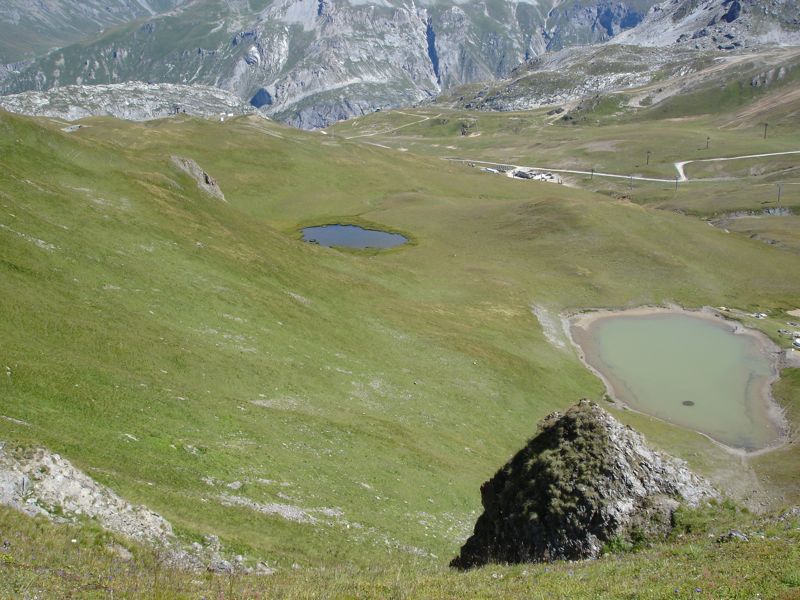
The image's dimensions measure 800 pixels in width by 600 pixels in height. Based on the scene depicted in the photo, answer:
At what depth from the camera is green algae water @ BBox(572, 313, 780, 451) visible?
64062mm

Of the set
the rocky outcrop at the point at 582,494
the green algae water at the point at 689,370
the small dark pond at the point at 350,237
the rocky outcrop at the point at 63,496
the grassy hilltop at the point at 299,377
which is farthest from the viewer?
the small dark pond at the point at 350,237

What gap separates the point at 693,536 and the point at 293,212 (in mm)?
143157

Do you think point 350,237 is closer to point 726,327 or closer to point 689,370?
point 726,327

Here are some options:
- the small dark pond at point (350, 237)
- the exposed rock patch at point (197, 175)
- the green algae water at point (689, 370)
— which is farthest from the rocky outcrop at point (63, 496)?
the small dark pond at point (350, 237)

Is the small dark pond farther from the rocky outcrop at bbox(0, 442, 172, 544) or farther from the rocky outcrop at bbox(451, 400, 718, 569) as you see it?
the rocky outcrop at bbox(0, 442, 172, 544)

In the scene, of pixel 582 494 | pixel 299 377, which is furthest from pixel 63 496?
pixel 299 377

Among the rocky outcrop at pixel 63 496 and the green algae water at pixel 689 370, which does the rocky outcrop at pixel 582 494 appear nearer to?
the rocky outcrop at pixel 63 496

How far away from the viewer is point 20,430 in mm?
25516

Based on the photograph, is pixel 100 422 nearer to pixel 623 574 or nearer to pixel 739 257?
pixel 623 574

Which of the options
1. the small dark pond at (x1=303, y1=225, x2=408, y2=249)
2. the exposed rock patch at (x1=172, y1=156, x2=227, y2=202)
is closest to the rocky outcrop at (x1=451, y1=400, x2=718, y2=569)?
the exposed rock patch at (x1=172, y1=156, x2=227, y2=202)

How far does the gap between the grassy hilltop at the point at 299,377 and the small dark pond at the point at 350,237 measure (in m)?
14.8

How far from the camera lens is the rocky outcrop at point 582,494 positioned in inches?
913

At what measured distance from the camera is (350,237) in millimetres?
138000

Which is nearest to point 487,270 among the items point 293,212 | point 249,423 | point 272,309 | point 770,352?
point 770,352
